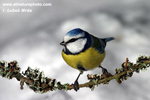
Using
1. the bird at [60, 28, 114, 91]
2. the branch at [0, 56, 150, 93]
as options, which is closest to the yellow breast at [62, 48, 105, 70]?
the bird at [60, 28, 114, 91]

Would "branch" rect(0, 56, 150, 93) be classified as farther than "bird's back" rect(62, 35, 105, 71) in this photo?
No

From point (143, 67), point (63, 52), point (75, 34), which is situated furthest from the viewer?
point (63, 52)

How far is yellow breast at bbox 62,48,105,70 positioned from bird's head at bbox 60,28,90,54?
2 centimetres

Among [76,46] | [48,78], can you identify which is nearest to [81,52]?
[76,46]

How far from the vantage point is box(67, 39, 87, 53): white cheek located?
66cm

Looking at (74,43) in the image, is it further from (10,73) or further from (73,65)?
(10,73)

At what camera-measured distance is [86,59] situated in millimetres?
688

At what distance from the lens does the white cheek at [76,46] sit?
655mm

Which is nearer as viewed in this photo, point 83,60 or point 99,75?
point 99,75

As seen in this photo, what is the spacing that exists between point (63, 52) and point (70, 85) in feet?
0.76

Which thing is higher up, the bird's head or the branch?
the bird's head

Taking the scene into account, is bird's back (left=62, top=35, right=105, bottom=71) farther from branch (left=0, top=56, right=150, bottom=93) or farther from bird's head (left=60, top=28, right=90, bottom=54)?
branch (left=0, top=56, right=150, bottom=93)

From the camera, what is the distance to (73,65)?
70 centimetres

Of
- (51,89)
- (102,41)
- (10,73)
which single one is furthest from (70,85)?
(102,41)
